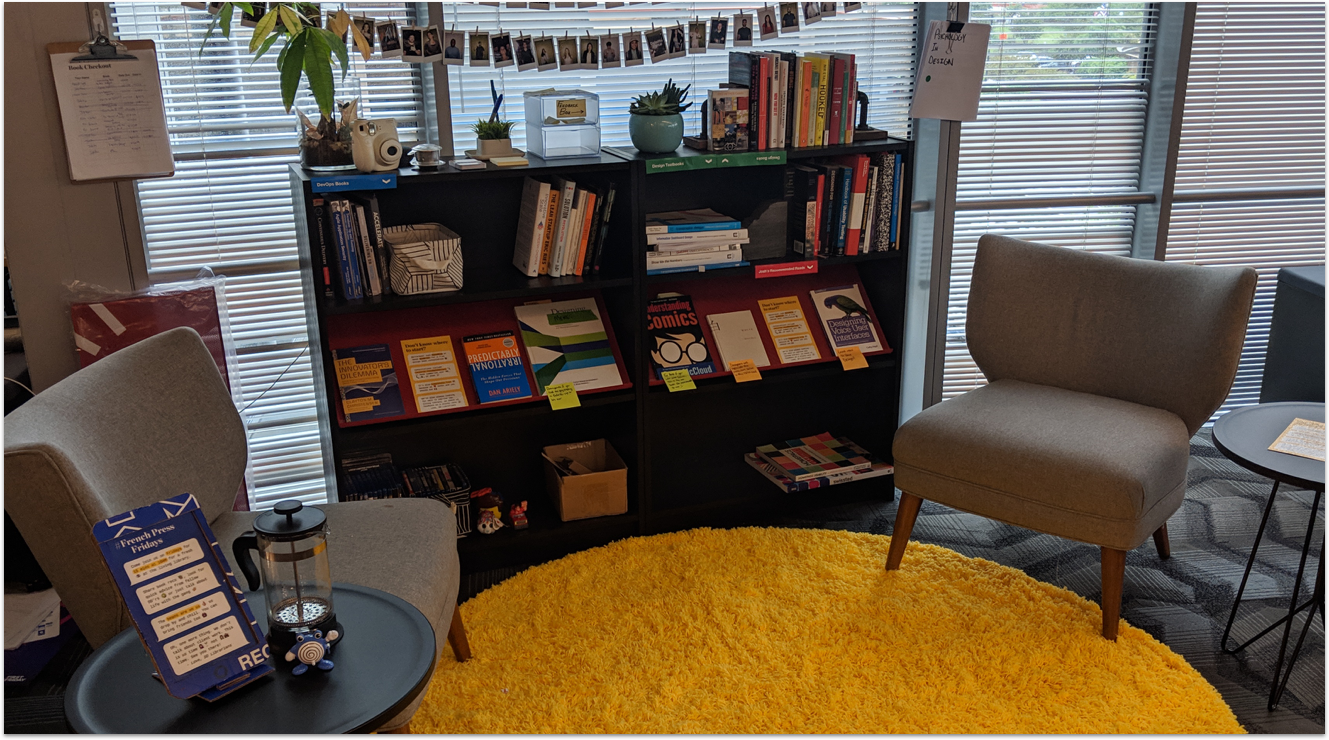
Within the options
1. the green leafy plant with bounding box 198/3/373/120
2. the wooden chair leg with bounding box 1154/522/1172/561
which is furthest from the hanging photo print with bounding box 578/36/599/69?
the wooden chair leg with bounding box 1154/522/1172/561

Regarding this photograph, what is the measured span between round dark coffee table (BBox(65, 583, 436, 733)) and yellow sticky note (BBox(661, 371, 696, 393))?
134 cm

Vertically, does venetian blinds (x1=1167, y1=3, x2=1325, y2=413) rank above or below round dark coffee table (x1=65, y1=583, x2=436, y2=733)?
above

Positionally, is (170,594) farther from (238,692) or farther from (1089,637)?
(1089,637)

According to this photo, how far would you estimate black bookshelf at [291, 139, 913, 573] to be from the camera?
266 centimetres

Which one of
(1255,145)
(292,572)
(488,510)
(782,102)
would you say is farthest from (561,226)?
(1255,145)

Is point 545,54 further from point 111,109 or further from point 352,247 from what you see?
point 111,109

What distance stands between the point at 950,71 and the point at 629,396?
4.49 ft

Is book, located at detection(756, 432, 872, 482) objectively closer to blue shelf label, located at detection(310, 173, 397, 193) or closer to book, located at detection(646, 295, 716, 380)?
book, located at detection(646, 295, 716, 380)

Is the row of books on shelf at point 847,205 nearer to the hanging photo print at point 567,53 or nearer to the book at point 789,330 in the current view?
the book at point 789,330

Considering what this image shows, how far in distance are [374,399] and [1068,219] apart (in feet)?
8.16

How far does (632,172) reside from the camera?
2672 mm

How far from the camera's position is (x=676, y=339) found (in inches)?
116

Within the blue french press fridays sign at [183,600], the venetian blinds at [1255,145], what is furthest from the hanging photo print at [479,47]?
the venetian blinds at [1255,145]

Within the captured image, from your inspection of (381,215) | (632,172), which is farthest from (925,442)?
(381,215)
